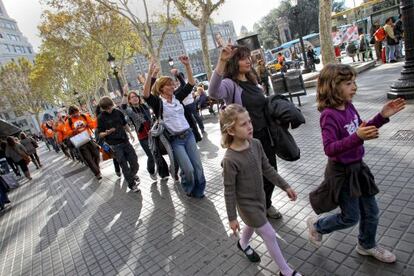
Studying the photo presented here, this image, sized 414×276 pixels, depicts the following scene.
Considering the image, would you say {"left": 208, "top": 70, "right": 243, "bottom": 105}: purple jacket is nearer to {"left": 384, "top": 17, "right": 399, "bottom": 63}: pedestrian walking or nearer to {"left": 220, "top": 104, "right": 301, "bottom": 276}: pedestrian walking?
{"left": 220, "top": 104, "right": 301, "bottom": 276}: pedestrian walking

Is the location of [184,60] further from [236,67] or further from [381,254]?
[381,254]

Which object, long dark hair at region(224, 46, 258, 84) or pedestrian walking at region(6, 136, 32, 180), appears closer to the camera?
long dark hair at region(224, 46, 258, 84)

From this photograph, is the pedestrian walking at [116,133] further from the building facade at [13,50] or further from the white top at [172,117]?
the building facade at [13,50]

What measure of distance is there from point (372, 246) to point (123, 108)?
16.7ft

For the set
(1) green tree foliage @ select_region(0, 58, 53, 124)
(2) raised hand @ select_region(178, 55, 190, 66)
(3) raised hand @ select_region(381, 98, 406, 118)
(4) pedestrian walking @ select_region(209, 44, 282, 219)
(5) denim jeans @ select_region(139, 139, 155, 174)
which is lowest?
(5) denim jeans @ select_region(139, 139, 155, 174)

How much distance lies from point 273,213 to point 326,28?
11012 millimetres

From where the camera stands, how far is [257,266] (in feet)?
9.70

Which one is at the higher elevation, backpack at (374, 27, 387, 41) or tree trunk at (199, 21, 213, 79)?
tree trunk at (199, 21, 213, 79)

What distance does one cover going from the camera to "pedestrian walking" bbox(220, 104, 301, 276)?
8.00 ft

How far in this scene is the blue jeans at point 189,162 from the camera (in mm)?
4730

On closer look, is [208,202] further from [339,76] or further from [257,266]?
[339,76]

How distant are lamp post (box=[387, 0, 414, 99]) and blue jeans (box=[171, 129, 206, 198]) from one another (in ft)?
16.8

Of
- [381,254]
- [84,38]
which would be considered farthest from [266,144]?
[84,38]

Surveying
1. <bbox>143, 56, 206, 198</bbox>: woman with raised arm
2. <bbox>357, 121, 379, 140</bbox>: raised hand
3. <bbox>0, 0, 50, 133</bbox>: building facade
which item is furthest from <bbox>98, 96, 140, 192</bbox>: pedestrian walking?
<bbox>0, 0, 50, 133</bbox>: building facade
